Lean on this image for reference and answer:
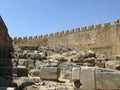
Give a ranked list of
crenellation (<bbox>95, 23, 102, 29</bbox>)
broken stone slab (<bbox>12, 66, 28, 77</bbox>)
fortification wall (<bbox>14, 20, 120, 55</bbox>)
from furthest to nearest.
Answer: crenellation (<bbox>95, 23, 102, 29</bbox>), fortification wall (<bbox>14, 20, 120, 55</bbox>), broken stone slab (<bbox>12, 66, 28, 77</bbox>)

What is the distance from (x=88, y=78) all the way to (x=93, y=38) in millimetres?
22786

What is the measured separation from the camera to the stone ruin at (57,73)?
6606mm

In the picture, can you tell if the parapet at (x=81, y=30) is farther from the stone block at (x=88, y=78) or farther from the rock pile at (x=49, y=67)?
the stone block at (x=88, y=78)

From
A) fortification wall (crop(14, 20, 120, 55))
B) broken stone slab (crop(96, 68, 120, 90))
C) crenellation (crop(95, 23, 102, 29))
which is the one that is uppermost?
crenellation (crop(95, 23, 102, 29))

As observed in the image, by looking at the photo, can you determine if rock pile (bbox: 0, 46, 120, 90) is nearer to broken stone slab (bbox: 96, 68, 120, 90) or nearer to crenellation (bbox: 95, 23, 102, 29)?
broken stone slab (bbox: 96, 68, 120, 90)

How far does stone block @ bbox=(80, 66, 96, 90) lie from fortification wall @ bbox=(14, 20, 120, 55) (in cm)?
1945

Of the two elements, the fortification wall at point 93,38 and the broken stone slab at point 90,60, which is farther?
the fortification wall at point 93,38

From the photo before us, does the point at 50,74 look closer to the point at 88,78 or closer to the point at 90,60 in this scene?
the point at 88,78

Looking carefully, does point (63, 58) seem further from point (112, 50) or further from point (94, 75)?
point (112, 50)

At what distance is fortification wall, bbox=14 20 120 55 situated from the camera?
1042 inches

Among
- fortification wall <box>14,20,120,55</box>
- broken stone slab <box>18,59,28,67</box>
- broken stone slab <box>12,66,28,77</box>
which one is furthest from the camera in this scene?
fortification wall <box>14,20,120,55</box>

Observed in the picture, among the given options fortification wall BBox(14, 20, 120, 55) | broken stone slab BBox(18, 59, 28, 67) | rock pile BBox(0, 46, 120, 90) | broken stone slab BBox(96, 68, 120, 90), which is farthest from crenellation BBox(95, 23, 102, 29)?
broken stone slab BBox(96, 68, 120, 90)

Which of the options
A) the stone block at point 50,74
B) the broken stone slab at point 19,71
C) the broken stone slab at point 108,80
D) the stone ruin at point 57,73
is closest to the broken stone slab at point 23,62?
the stone ruin at point 57,73

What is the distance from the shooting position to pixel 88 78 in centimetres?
670
